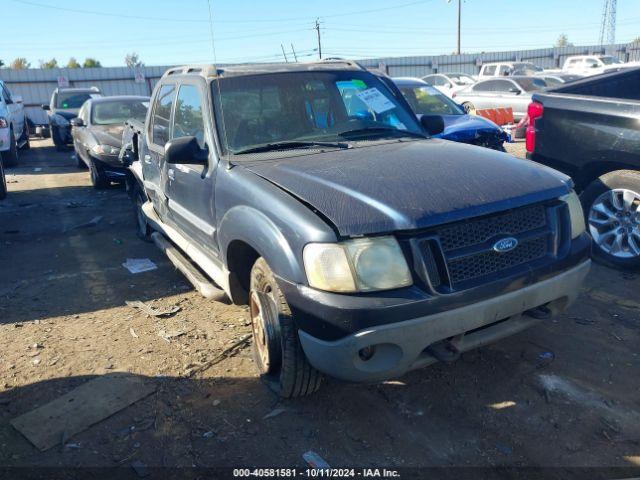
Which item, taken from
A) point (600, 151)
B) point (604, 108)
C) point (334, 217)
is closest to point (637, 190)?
point (600, 151)

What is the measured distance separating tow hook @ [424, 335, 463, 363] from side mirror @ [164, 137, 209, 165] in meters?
1.95

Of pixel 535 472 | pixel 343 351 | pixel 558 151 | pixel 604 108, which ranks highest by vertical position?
pixel 604 108

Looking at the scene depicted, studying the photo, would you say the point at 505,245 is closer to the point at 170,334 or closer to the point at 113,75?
the point at 170,334

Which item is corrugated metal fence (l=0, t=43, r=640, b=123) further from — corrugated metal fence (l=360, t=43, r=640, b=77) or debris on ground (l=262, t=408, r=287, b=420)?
debris on ground (l=262, t=408, r=287, b=420)

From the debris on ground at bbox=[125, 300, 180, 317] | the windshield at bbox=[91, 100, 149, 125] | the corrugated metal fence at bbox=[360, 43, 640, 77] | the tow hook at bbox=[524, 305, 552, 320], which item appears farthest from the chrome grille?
Result: the corrugated metal fence at bbox=[360, 43, 640, 77]

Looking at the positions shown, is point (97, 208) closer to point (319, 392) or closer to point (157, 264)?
point (157, 264)

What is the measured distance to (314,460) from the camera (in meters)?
2.66

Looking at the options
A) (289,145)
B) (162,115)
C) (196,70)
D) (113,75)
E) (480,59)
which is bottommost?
(289,145)

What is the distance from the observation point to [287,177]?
3.01 meters

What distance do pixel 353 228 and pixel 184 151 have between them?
1.48 m

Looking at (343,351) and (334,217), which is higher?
(334,217)

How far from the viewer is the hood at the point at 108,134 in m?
9.17

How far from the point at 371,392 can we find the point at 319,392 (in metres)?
0.32

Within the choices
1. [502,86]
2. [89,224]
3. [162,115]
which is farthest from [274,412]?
[502,86]
